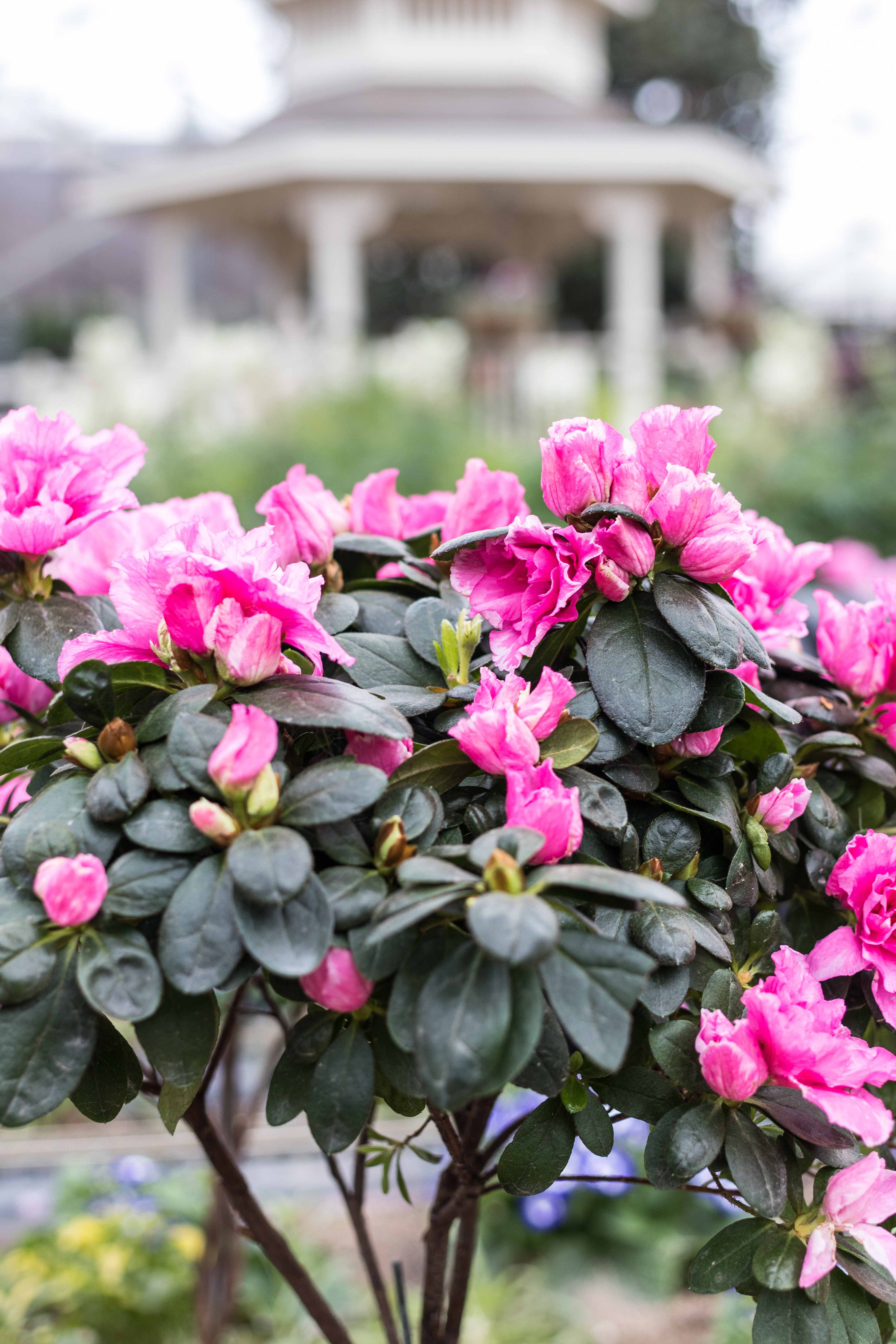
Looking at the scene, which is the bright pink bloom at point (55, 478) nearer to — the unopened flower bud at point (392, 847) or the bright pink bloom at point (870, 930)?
the unopened flower bud at point (392, 847)

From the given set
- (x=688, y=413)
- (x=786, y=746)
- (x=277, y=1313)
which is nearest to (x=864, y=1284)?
(x=786, y=746)

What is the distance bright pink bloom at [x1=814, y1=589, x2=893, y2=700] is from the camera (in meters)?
0.88

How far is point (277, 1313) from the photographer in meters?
2.27

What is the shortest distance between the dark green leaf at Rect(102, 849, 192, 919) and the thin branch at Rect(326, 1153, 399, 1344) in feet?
1.89

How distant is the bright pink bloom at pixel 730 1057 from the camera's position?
647mm

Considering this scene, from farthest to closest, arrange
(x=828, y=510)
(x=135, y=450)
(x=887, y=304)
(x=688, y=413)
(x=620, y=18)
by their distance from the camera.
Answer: (x=887, y=304), (x=620, y=18), (x=828, y=510), (x=135, y=450), (x=688, y=413)

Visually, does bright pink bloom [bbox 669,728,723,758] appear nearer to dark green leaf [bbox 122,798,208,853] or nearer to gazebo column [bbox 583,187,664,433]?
dark green leaf [bbox 122,798,208,853]

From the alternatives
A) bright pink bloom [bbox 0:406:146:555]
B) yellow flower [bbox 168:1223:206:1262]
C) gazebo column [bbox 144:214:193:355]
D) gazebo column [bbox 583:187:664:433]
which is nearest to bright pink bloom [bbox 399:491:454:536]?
bright pink bloom [bbox 0:406:146:555]

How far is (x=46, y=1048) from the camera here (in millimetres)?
591

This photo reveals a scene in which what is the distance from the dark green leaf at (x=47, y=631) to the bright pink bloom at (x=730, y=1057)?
457 mm

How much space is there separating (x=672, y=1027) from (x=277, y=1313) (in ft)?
6.44

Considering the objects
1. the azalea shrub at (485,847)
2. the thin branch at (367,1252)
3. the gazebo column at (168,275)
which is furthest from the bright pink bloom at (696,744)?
the gazebo column at (168,275)

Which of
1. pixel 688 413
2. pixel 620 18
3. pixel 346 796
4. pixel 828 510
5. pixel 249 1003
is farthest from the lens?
pixel 620 18

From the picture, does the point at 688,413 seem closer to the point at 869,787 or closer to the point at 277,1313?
the point at 869,787
